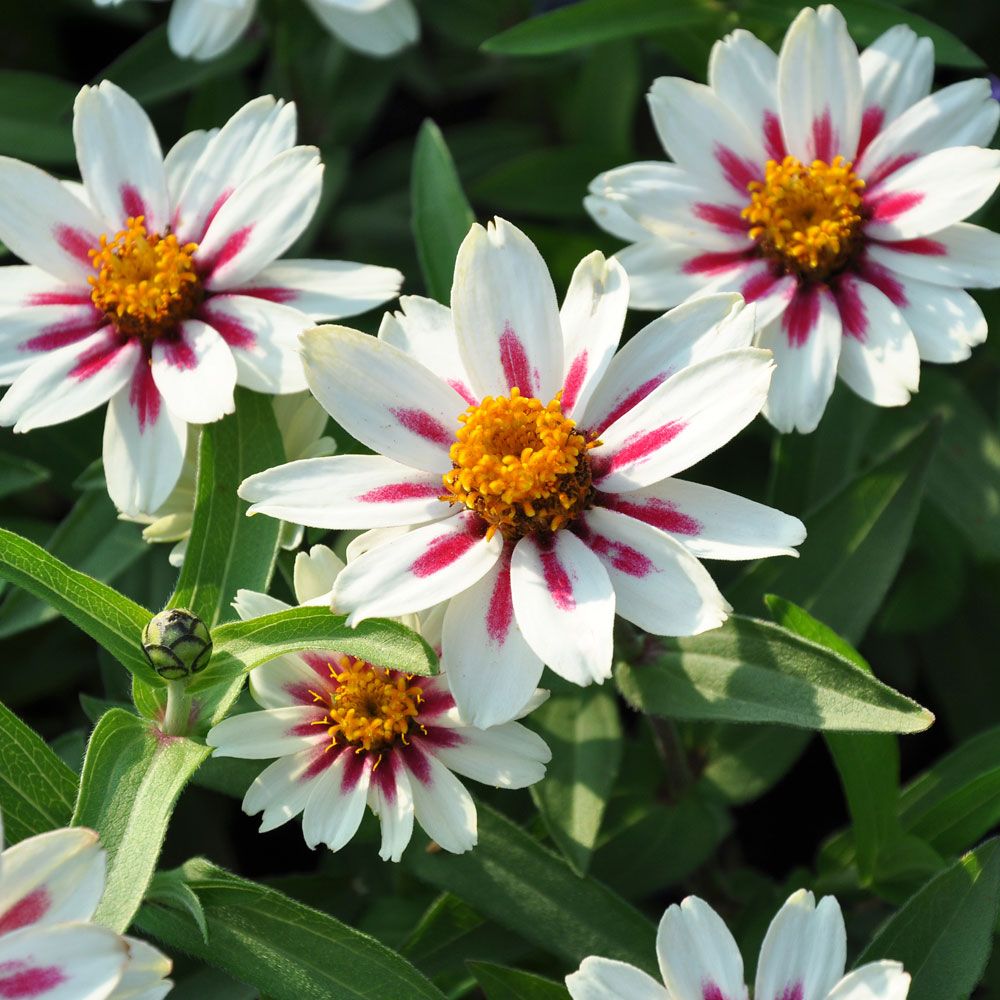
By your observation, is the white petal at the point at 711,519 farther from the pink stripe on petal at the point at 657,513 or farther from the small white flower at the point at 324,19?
the small white flower at the point at 324,19

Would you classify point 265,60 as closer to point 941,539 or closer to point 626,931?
point 941,539

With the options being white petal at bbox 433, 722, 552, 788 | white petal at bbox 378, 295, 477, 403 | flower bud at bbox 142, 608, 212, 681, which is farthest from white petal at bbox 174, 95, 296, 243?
white petal at bbox 433, 722, 552, 788

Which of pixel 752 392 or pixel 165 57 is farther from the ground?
pixel 165 57

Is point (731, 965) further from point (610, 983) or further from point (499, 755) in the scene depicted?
point (499, 755)

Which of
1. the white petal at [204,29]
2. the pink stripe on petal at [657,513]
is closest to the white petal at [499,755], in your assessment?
the pink stripe on petal at [657,513]

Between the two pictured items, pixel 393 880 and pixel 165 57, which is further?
pixel 165 57

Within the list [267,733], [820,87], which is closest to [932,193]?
[820,87]

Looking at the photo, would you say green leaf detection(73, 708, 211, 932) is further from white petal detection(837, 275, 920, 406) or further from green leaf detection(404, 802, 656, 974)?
white petal detection(837, 275, 920, 406)

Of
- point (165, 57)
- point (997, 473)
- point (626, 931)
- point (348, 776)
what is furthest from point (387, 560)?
point (165, 57)
